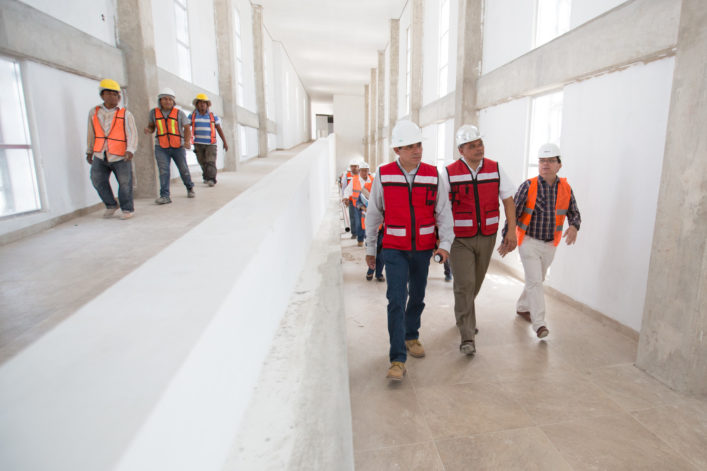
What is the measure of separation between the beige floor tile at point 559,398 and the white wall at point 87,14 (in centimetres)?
634

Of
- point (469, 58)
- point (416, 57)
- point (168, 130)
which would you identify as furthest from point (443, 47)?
point (168, 130)

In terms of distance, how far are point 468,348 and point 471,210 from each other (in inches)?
50.2

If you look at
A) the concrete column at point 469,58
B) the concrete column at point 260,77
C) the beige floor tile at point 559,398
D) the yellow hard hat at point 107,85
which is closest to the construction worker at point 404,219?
the beige floor tile at point 559,398

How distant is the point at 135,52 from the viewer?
657 cm

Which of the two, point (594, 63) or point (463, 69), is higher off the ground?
point (463, 69)

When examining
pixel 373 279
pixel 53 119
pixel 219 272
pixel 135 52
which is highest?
pixel 135 52

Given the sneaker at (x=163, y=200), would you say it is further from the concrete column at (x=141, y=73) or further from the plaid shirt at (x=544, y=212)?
the plaid shirt at (x=544, y=212)

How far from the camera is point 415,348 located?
12.1 feet

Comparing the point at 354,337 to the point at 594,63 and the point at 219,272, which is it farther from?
the point at 594,63

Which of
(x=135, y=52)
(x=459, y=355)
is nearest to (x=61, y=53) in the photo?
(x=135, y=52)

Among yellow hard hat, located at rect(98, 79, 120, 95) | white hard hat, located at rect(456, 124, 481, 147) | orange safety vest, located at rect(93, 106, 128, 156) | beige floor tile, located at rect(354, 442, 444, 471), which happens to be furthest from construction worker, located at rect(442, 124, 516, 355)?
yellow hard hat, located at rect(98, 79, 120, 95)

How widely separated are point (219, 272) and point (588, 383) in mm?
3147

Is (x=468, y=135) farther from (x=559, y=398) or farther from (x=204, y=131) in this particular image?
(x=204, y=131)

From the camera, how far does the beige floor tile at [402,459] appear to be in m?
2.40
